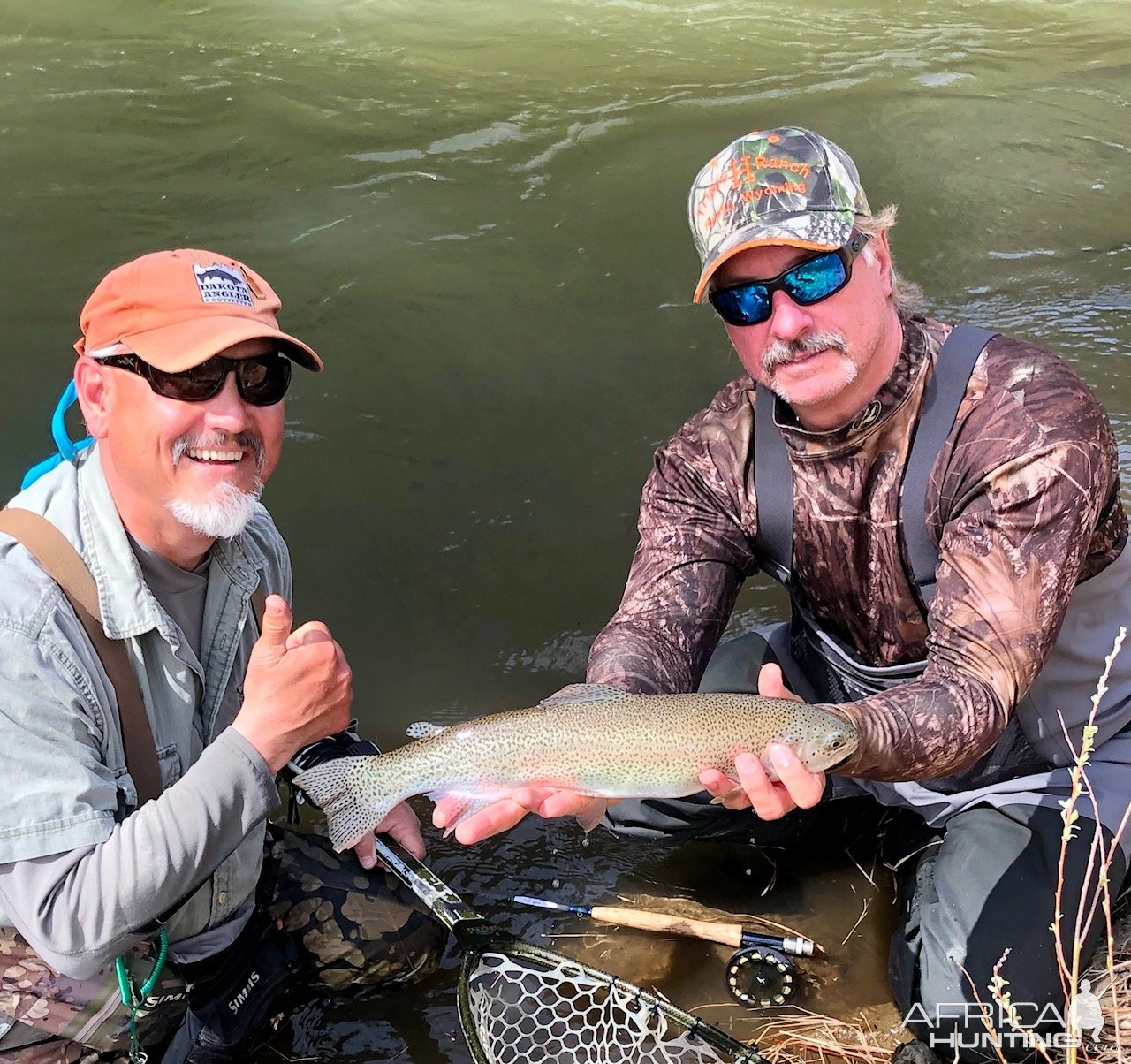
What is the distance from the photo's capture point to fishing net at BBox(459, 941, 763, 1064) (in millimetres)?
3625

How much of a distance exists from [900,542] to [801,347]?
2.53 ft

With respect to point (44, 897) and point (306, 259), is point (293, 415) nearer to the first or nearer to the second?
point (306, 259)

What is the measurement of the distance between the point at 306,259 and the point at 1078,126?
851 centimetres

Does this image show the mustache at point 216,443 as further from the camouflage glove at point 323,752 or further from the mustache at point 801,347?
the mustache at point 801,347

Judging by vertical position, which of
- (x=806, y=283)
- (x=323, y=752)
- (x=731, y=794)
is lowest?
(x=323, y=752)

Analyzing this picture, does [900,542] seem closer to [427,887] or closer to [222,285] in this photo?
[427,887]

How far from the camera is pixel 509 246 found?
970cm

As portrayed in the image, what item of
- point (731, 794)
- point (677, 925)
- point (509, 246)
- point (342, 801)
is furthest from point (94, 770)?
point (509, 246)

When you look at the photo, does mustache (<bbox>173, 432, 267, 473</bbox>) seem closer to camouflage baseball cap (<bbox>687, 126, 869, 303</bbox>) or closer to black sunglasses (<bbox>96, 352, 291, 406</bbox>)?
black sunglasses (<bbox>96, 352, 291, 406</bbox>)

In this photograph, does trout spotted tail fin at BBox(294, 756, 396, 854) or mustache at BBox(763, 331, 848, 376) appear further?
mustache at BBox(763, 331, 848, 376)

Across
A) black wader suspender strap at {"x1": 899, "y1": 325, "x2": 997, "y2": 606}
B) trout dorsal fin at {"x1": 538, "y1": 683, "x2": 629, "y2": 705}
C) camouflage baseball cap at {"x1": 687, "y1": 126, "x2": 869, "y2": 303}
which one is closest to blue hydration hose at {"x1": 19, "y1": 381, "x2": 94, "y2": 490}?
trout dorsal fin at {"x1": 538, "y1": 683, "x2": 629, "y2": 705}

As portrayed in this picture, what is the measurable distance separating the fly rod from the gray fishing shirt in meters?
1.56

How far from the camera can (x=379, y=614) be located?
6355 millimetres

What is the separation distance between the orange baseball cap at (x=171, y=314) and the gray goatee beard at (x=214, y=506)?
0.25 metres
